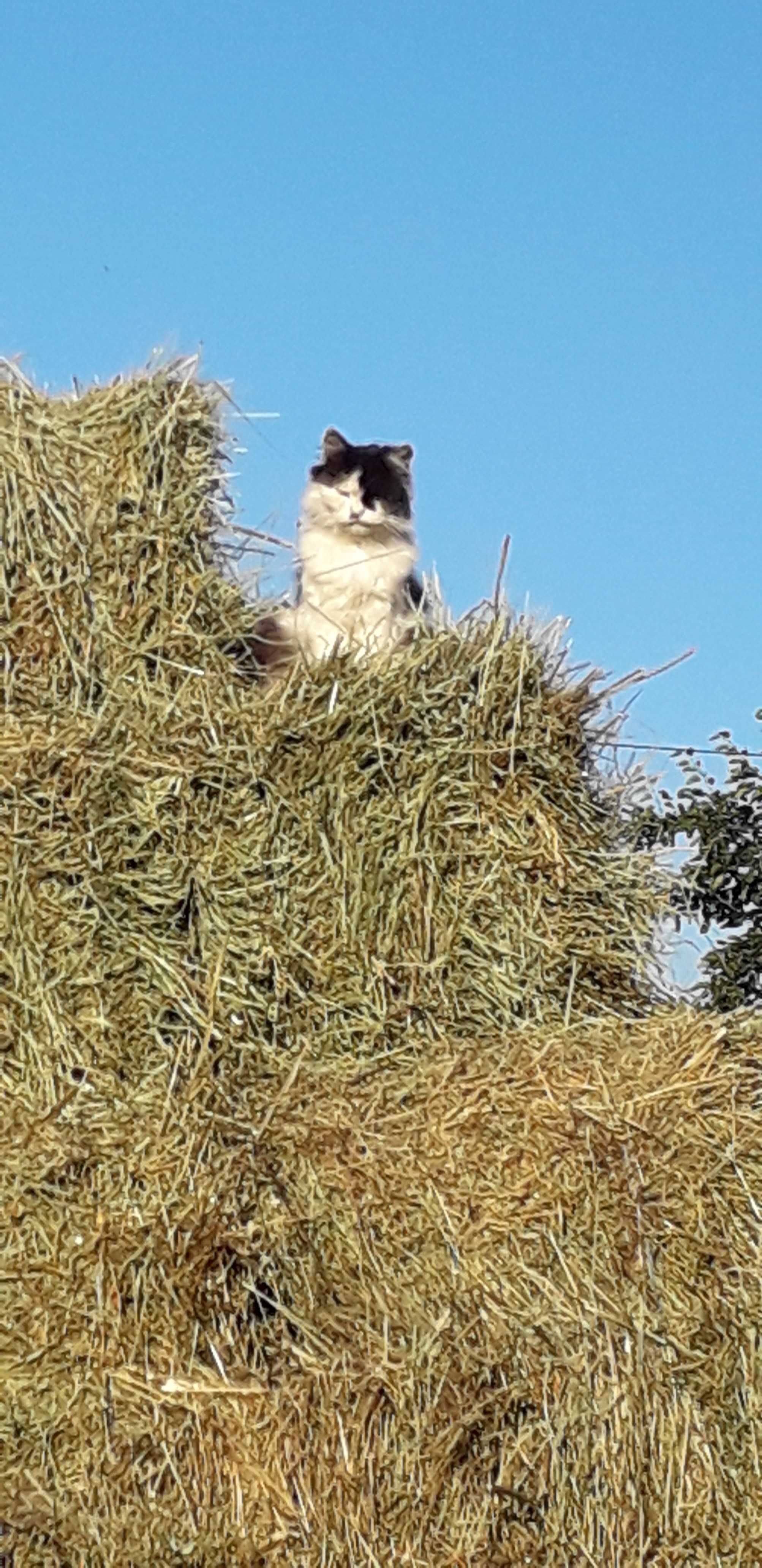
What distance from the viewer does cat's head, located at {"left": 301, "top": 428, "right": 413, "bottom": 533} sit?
491 centimetres

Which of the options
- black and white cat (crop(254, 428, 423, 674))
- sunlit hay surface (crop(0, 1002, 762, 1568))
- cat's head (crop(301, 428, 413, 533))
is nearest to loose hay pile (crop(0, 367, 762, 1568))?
sunlit hay surface (crop(0, 1002, 762, 1568))

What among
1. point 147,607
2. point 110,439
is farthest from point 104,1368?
point 110,439

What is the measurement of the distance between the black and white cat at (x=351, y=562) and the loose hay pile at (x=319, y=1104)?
0.37 ft

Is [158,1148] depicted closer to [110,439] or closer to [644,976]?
[644,976]

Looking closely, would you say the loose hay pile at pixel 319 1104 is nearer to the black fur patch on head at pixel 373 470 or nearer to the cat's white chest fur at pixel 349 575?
the cat's white chest fur at pixel 349 575

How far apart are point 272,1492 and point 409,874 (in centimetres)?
112

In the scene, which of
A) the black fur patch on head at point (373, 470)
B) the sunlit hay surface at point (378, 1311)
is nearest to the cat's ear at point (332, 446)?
the black fur patch on head at point (373, 470)

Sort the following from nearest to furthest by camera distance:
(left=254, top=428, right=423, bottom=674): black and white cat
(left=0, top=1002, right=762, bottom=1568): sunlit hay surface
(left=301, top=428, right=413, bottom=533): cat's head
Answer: (left=0, top=1002, right=762, bottom=1568): sunlit hay surface, (left=254, top=428, right=423, bottom=674): black and white cat, (left=301, top=428, right=413, bottom=533): cat's head

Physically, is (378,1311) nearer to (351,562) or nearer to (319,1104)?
(319,1104)

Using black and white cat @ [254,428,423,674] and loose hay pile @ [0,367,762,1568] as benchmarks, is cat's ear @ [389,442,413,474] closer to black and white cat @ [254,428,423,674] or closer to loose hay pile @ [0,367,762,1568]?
black and white cat @ [254,428,423,674]

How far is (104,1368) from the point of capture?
3.05 metres

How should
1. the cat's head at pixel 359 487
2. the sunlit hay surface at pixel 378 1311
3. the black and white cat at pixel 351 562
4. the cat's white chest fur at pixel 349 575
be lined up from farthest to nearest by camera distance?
the cat's head at pixel 359 487
the cat's white chest fur at pixel 349 575
the black and white cat at pixel 351 562
the sunlit hay surface at pixel 378 1311

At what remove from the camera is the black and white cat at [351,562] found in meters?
3.76

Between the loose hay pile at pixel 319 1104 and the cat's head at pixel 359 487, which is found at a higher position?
the cat's head at pixel 359 487
